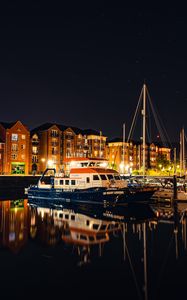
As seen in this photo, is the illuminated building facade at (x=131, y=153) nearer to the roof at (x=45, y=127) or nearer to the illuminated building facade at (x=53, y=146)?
the illuminated building facade at (x=53, y=146)

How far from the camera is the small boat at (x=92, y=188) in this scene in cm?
3791

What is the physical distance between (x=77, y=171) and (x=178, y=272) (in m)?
28.7

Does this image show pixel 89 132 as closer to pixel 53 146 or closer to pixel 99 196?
pixel 53 146

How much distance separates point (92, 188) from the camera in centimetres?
3925

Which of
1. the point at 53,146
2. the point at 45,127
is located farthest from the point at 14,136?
the point at 53,146

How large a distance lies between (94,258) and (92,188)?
22.4 meters

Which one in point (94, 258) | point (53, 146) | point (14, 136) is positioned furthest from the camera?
point (53, 146)

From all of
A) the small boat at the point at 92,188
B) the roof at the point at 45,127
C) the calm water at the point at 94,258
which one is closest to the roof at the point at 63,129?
the roof at the point at 45,127

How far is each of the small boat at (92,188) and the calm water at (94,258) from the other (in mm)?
8264

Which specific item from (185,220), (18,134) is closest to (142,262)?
(185,220)

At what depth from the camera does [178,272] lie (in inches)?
581

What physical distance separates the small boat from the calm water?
8.26 metres

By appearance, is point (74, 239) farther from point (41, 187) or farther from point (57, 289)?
point (41, 187)

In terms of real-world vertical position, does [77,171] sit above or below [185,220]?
above
